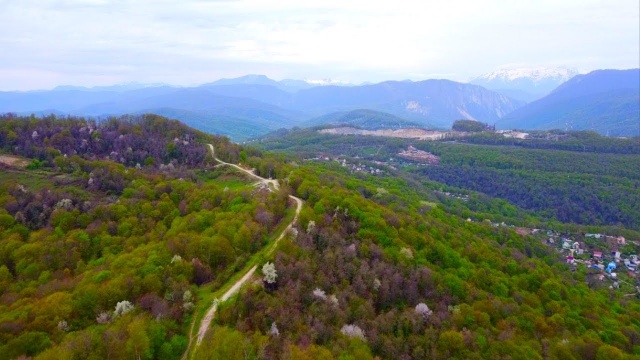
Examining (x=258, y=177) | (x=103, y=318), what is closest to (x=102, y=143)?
(x=258, y=177)

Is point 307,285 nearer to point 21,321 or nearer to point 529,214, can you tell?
point 21,321

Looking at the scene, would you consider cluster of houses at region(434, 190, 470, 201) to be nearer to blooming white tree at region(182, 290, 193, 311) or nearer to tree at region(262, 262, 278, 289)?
tree at region(262, 262, 278, 289)

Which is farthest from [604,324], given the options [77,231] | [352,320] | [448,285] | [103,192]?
[103,192]

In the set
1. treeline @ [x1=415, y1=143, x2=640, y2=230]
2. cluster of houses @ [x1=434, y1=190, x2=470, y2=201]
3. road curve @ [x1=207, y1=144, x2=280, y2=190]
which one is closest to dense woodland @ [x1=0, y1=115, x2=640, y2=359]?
road curve @ [x1=207, y1=144, x2=280, y2=190]

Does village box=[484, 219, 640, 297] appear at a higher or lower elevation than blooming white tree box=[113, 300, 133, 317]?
lower

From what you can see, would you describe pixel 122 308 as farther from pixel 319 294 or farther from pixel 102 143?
pixel 102 143

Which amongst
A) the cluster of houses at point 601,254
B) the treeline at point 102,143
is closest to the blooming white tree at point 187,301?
the treeline at point 102,143
